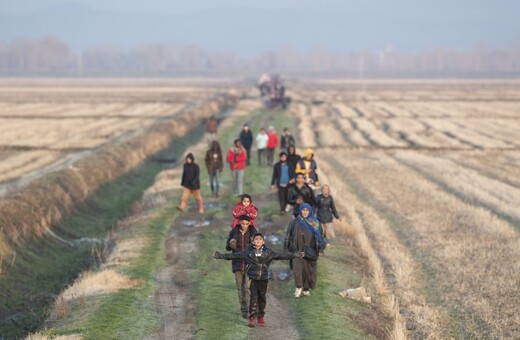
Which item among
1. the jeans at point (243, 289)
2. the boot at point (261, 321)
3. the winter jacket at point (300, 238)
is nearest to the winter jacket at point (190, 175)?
the winter jacket at point (300, 238)

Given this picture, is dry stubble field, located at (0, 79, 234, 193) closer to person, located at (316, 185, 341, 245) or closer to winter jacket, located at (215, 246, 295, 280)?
person, located at (316, 185, 341, 245)

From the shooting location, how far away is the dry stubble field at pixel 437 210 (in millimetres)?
13734

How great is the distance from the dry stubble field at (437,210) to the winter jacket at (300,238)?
184 centimetres

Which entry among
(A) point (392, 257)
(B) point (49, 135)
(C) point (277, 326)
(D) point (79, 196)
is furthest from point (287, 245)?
(B) point (49, 135)

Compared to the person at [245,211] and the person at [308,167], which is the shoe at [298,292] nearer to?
the person at [245,211]

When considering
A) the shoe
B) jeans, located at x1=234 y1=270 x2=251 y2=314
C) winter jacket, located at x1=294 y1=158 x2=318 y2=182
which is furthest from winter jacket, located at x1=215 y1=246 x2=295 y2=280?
winter jacket, located at x1=294 y1=158 x2=318 y2=182

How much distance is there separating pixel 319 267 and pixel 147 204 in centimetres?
850

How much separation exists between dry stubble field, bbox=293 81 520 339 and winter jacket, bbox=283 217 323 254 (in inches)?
72.4

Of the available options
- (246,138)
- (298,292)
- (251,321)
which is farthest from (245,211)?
(246,138)

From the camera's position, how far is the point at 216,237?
1822 cm

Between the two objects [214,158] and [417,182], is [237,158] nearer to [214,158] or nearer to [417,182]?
[214,158]

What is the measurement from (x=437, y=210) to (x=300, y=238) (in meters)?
10.4

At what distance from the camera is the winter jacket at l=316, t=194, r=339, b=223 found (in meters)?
16.3

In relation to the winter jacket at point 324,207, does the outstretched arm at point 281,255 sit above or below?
above
